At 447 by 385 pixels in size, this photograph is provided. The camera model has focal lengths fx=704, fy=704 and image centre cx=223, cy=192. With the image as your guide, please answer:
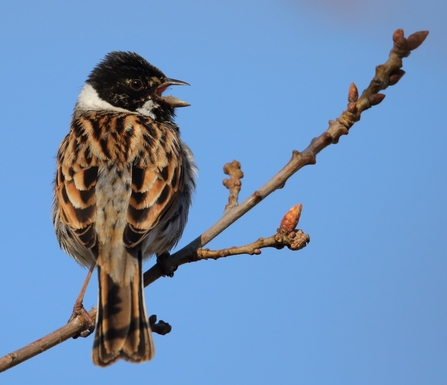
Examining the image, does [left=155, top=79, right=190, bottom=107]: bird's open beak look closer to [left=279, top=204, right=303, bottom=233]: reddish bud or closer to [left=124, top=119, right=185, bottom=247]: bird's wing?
[left=124, top=119, right=185, bottom=247]: bird's wing

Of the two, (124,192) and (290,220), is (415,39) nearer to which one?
(290,220)

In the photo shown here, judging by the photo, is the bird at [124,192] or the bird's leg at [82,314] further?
the bird's leg at [82,314]

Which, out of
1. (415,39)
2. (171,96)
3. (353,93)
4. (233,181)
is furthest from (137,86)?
(415,39)

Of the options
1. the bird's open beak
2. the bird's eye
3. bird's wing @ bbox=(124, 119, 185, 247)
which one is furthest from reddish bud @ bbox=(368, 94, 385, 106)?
the bird's eye

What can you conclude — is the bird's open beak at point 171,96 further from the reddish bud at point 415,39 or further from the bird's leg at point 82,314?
the reddish bud at point 415,39

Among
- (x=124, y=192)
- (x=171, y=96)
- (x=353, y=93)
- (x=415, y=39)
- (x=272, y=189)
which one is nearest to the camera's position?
(x=415, y=39)

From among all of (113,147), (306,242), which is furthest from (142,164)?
(306,242)

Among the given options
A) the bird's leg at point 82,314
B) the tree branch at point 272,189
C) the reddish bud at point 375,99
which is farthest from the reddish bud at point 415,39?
the bird's leg at point 82,314
